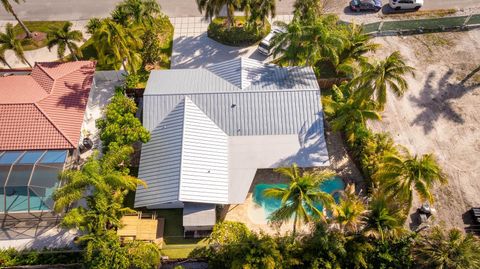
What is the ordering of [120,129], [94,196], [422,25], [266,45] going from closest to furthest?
[94,196] → [120,129] → [266,45] → [422,25]

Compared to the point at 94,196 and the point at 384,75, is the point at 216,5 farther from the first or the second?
the point at 94,196

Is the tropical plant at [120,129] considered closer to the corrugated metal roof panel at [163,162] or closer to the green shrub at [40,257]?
the corrugated metal roof panel at [163,162]

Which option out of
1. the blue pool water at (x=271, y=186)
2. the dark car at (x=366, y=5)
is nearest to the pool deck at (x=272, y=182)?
the blue pool water at (x=271, y=186)

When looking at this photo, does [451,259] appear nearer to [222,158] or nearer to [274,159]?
[274,159]

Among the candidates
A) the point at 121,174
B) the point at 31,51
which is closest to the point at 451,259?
the point at 121,174

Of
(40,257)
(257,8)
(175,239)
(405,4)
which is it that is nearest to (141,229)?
(175,239)

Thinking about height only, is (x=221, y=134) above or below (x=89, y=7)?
below
